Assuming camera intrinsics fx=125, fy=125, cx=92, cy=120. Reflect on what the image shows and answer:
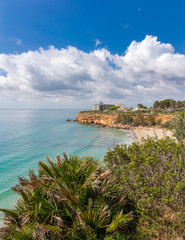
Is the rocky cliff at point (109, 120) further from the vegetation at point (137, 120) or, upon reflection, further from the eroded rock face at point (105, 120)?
the vegetation at point (137, 120)

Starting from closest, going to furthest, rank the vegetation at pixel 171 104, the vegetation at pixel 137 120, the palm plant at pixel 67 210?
1. the palm plant at pixel 67 210
2. the vegetation at pixel 137 120
3. the vegetation at pixel 171 104

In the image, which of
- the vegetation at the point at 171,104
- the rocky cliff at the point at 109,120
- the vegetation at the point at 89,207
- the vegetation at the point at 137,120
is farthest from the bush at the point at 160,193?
the vegetation at the point at 171,104

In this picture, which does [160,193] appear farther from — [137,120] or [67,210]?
[137,120]

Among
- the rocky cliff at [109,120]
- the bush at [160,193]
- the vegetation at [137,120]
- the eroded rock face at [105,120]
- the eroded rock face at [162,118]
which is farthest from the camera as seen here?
the eroded rock face at [105,120]

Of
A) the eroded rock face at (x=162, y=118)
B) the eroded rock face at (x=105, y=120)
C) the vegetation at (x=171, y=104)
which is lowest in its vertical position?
the eroded rock face at (x=105, y=120)

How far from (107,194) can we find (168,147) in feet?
10.7

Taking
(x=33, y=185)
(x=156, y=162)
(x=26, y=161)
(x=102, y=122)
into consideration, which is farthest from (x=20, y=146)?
(x=102, y=122)

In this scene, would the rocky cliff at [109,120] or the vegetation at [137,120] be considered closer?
the rocky cliff at [109,120]

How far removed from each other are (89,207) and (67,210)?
637mm

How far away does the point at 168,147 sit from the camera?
523cm

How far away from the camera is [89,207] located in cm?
316

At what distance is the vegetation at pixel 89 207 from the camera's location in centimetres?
313

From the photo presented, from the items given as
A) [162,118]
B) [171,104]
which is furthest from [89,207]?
[171,104]

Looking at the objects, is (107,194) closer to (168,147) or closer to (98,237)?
(98,237)
